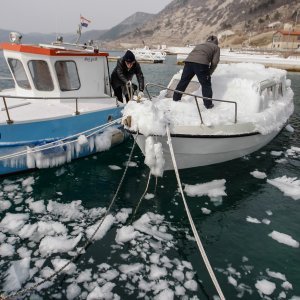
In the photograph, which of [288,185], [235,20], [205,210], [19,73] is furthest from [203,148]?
[235,20]

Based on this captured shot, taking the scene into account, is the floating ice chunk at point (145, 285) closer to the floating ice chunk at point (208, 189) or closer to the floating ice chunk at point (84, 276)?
the floating ice chunk at point (84, 276)

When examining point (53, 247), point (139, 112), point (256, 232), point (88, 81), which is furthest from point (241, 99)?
point (53, 247)

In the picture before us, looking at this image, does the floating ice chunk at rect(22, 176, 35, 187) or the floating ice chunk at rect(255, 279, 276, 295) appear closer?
the floating ice chunk at rect(255, 279, 276, 295)

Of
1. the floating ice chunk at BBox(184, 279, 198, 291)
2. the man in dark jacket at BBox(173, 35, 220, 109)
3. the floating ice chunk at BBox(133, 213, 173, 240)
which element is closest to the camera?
the floating ice chunk at BBox(184, 279, 198, 291)

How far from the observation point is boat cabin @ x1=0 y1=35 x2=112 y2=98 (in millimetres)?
8805

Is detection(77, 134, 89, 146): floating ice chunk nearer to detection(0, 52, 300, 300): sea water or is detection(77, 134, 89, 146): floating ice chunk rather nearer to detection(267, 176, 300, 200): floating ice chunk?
detection(0, 52, 300, 300): sea water

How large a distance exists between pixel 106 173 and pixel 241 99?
4.11 meters

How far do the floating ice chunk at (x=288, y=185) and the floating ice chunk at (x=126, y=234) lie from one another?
151 inches

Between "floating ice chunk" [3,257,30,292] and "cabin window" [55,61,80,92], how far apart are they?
5.54m

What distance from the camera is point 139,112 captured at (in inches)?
267

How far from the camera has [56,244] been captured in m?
5.48

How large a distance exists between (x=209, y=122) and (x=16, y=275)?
4871 mm

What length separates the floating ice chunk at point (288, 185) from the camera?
7.44m

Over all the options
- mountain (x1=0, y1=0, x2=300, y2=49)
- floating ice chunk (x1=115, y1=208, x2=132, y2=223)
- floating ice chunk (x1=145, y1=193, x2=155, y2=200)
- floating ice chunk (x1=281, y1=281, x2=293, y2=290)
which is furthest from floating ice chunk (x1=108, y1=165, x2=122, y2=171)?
mountain (x1=0, y1=0, x2=300, y2=49)
